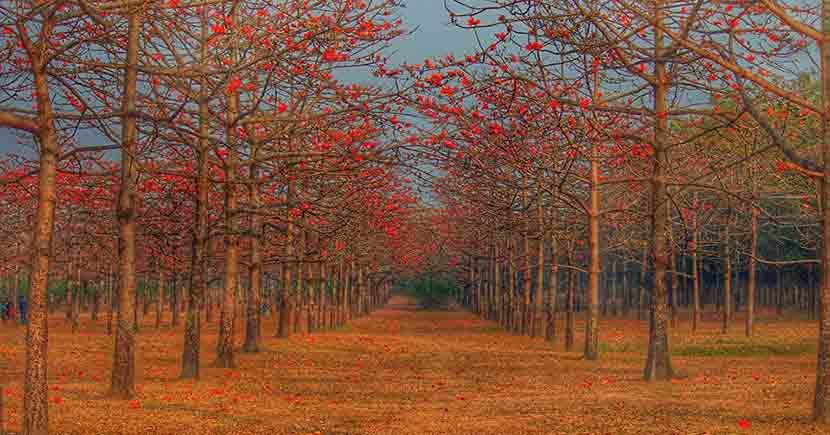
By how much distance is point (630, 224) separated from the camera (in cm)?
3959

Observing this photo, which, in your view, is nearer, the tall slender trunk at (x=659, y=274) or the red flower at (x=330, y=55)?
the red flower at (x=330, y=55)

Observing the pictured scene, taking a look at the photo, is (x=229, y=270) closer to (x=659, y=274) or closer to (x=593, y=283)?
(x=659, y=274)

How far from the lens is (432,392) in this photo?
62.0 feet

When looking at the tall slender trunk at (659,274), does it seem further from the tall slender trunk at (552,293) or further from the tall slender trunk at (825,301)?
the tall slender trunk at (552,293)

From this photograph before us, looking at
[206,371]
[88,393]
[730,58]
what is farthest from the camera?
[206,371]

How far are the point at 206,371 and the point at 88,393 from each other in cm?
546

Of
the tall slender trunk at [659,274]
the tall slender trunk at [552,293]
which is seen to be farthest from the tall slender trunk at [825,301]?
the tall slender trunk at [552,293]

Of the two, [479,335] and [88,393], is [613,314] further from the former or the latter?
[88,393]

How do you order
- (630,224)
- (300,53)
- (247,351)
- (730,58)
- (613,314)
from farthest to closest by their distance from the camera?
(613,314), (630,224), (247,351), (300,53), (730,58)

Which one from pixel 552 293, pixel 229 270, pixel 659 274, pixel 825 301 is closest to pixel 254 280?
pixel 229 270

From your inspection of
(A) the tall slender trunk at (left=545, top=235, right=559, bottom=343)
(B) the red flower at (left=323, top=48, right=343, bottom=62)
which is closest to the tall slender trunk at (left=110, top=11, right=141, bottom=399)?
(B) the red flower at (left=323, top=48, right=343, bottom=62)

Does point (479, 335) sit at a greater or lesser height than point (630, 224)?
lesser

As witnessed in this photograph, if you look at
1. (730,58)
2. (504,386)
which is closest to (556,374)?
(504,386)

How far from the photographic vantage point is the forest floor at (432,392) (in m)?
13.7
